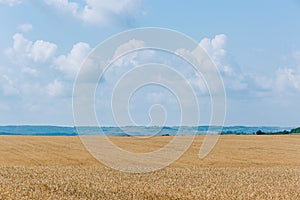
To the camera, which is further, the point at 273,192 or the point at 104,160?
the point at 104,160

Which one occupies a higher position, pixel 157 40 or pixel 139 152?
pixel 157 40

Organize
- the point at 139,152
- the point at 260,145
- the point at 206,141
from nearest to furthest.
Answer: the point at 139,152 → the point at 260,145 → the point at 206,141

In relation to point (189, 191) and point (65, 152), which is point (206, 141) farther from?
point (189, 191)

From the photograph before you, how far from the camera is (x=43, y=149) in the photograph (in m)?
43.2

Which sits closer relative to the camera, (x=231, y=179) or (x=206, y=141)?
(x=231, y=179)

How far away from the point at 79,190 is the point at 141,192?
2243 mm

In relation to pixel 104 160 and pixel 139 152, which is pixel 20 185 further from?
pixel 139 152

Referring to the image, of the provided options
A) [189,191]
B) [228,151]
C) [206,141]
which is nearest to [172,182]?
[189,191]

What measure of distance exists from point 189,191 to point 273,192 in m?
3.04

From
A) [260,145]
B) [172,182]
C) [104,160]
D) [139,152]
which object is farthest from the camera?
[260,145]

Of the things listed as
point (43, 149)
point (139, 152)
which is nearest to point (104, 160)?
point (139, 152)

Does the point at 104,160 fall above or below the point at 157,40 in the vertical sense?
below

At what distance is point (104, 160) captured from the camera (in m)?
33.8

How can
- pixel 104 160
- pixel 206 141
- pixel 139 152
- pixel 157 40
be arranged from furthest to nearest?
1. pixel 206 141
2. pixel 139 152
3. pixel 104 160
4. pixel 157 40
